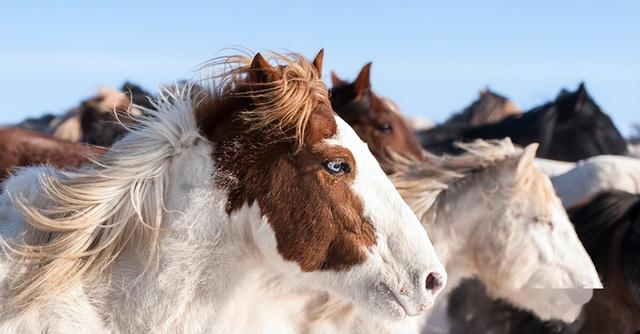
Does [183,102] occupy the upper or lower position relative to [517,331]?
upper

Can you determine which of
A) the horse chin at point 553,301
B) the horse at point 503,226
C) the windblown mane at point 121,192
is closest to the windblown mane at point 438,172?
the horse at point 503,226

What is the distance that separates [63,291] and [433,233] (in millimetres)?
2905

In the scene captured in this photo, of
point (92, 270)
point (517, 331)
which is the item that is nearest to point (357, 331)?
point (92, 270)

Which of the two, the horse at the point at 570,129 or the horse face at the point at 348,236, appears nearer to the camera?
the horse face at the point at 348,236

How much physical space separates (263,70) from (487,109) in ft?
34.0

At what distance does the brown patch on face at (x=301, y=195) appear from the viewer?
3234 mm

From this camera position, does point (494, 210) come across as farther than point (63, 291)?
Yes

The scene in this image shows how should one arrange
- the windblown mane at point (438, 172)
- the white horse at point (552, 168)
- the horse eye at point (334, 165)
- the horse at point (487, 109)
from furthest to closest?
the horse at point (487, 109) < the white horse at point (552, 168) < the windblown mane at point (438, 172) < the horse eye at point (334, 165)

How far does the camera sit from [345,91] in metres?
7.20

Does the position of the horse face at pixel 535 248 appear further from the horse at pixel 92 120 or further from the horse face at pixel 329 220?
the horse at pixel 92 120

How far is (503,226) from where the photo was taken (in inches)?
223

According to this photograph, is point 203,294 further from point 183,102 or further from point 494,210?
point 494,210

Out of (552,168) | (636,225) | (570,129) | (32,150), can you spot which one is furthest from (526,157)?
(570,129)

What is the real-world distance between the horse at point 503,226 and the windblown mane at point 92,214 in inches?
98.2
